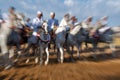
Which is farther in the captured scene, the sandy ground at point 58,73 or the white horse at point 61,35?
the white horse at point 61,35

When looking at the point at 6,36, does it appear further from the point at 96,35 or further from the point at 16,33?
the point at 96,35

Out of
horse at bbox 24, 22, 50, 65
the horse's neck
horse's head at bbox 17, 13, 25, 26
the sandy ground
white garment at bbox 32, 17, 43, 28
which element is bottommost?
the sandy ground

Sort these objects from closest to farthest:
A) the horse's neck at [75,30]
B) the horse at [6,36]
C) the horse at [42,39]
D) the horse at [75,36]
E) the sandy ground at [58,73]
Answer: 1. the sandy ground at [58,73]
2. the horse at [6,36]
3. the horse at [42,39]
4. the horse at [75,36]
5. the horse's neck at [75,30]

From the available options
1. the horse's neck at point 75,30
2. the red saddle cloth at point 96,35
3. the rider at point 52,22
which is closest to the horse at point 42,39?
the rider at point 52,22

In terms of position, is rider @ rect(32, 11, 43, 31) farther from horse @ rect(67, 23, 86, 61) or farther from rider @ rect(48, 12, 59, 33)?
horse @ rect(67, 23, 86, 61)

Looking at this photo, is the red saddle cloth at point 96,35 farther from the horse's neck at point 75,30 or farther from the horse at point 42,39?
the horse at point 42,39

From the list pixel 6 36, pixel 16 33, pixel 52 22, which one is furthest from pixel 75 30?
pixel 6 36

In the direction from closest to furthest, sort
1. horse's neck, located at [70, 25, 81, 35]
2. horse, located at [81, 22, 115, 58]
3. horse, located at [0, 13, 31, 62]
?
horse, located at [0, 13, 31, 62] < horse's neck, located at [70, 25, 81, 35] < horse, located at [81, 22, 115, 58]

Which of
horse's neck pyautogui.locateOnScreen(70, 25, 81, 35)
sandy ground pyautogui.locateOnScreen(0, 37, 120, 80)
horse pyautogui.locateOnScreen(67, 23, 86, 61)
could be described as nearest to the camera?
sandy ground pyautogui.locateOnScreen(0, 37, 120, 80)

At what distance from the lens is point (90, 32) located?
21.4 m

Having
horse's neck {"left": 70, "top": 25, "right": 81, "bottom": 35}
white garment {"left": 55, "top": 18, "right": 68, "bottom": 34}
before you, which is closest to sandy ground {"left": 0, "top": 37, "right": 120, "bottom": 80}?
white garment {"left": 55, "top": 18, "right": 68, "bottom": 34}

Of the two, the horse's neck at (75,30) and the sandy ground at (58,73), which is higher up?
the horse's neck at (75,30)

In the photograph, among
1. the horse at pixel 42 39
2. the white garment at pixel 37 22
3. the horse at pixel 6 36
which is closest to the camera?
the horse at pixel 6 36

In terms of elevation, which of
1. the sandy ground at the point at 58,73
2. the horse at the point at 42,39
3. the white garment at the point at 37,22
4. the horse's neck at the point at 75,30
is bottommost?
the sandy ground at the point at 58,73
